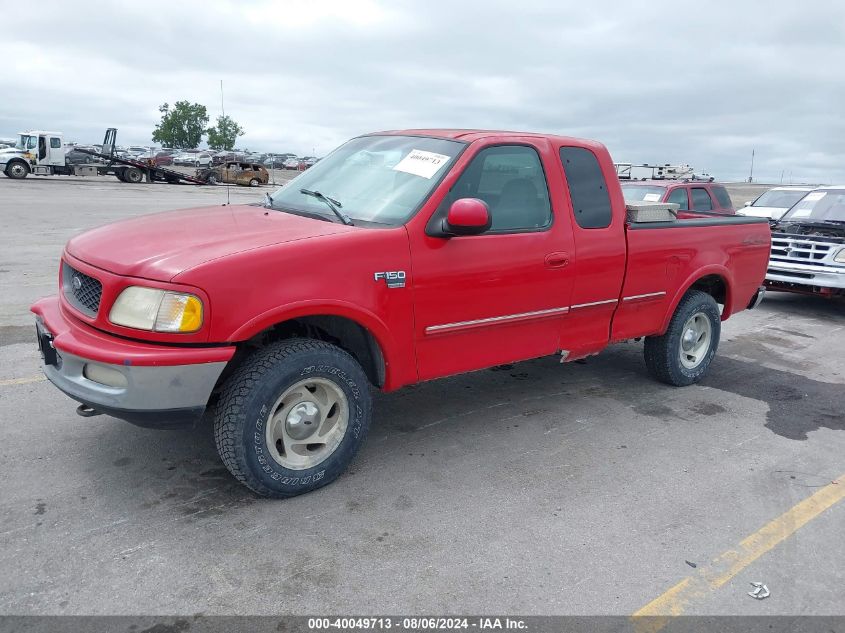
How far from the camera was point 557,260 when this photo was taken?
433cm

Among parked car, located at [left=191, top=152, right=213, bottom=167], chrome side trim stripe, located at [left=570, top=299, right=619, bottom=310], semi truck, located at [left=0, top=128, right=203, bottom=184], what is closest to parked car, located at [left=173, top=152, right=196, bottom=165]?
parked car, located at [left=191, top=152, right=213, bottom=167]

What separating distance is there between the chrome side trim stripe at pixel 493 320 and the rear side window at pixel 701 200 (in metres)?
8.64

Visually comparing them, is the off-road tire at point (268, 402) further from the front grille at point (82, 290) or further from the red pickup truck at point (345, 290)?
the front grille at point (82, 290)

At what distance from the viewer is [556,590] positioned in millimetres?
2887

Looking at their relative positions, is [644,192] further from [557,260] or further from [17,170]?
[17,170]

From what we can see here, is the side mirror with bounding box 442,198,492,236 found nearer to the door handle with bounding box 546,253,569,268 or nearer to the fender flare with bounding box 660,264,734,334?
the door handle with bounding box 546,253,569,268

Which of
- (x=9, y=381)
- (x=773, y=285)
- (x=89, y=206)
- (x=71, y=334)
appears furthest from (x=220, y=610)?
(x=89, y=206)

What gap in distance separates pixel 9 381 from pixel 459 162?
3662mm

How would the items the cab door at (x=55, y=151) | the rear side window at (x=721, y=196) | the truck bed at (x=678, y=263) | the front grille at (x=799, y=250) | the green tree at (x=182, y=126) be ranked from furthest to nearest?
the green tree at (x=182, y=126)
the cab door at (x=55, y=151)
the rear side window at (x=721, y=196)
the front grille at (x=799, y=250)
the truck bed at (x=678, y=263)

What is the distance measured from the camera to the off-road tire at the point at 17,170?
107ft

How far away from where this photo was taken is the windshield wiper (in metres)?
3.81

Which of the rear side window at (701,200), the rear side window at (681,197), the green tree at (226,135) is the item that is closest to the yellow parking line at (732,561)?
the rear side window at (681,197)

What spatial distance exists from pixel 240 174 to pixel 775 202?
31322mm

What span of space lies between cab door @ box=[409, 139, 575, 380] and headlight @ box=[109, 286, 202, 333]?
1189 mm
